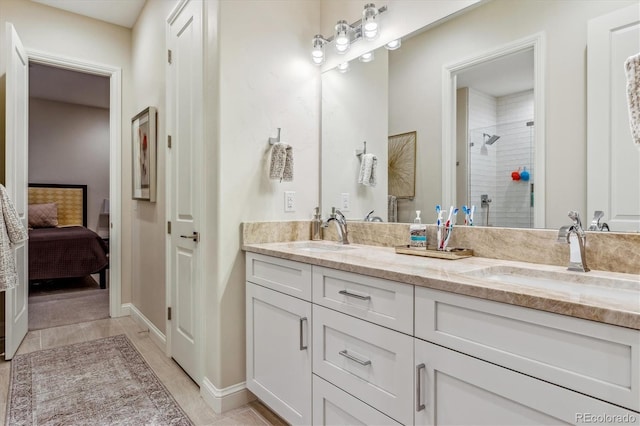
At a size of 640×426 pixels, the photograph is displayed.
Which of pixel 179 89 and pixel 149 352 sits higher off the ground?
pixel 179 89

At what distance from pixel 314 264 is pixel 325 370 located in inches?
16.5

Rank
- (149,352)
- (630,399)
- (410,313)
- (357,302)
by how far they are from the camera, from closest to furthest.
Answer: (630,399) < (410,313) < (357,302) < (149,352)

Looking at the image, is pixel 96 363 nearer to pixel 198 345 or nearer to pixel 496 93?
pixel 198 345

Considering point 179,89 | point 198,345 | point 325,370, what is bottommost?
point 198,345

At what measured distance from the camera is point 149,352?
2771mm

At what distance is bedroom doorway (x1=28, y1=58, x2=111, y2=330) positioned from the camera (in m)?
4.45

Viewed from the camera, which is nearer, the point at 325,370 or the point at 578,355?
the point at 578,355

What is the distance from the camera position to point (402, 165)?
2002 mm

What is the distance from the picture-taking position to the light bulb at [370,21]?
1.96 metres

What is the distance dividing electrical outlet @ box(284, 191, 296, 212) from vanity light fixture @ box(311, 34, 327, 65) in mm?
837

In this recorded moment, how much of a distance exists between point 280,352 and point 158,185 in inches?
71.5

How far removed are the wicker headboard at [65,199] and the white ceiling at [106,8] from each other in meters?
3.87

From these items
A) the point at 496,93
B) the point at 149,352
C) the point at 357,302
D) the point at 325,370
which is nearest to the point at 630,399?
the point at 357,302

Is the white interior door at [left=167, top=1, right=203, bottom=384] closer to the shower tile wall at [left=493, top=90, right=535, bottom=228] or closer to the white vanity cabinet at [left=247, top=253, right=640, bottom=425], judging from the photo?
the white vanity cabinet at [left=247, top=253, right=640, bottom=425]
